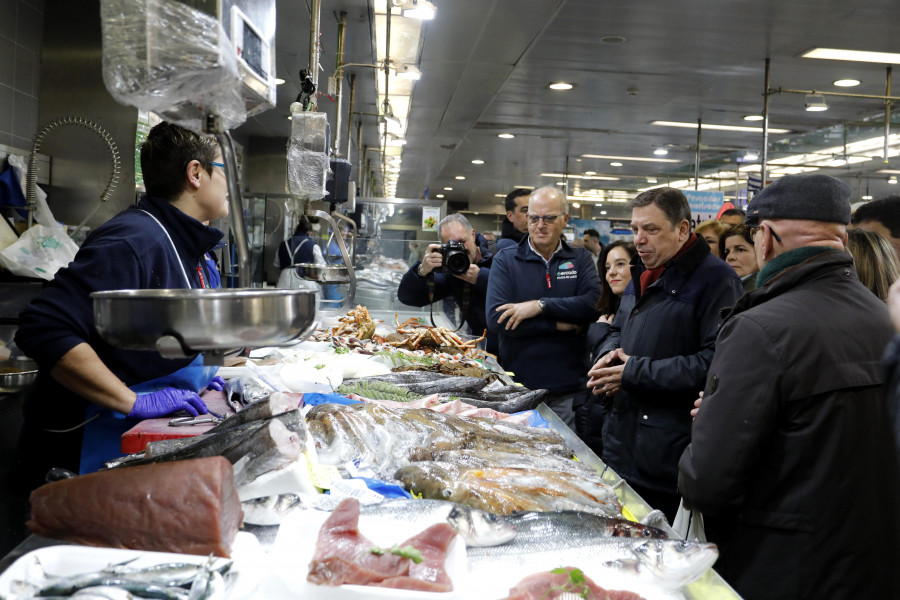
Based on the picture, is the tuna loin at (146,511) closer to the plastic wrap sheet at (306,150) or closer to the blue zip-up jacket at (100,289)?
the blue zip-up jacket at (100,289)

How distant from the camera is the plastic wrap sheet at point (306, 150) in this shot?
2.64 metres

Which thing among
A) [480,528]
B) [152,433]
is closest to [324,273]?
[152,433]

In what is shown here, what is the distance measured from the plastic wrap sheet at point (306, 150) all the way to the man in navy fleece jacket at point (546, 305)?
2.13 meters

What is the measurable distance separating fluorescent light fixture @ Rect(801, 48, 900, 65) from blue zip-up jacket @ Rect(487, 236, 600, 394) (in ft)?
16.1

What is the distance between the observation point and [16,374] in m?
4.61

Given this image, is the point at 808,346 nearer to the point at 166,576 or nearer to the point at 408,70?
the point at 166,576

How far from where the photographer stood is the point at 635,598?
5.00 ft

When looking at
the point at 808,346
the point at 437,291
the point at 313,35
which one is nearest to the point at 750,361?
the point at 808,346

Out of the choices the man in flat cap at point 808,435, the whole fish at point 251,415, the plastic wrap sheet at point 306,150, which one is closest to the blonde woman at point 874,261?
the man in flat cap at point 808,435

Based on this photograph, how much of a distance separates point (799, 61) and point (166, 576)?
887 centimetres

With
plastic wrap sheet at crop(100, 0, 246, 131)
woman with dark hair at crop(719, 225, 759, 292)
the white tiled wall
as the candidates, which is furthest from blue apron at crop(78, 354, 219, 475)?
the white tiled wall

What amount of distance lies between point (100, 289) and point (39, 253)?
3326 millimetres

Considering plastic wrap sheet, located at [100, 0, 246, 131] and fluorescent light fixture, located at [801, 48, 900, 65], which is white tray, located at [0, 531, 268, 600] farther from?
fluorescent light fixture, located at [801, 48, 900, 65]

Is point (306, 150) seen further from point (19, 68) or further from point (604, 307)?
point (19, 68)
